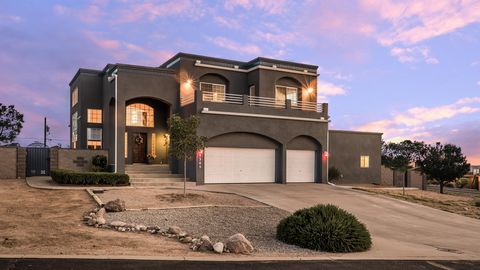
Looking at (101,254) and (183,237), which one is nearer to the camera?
(101,254)

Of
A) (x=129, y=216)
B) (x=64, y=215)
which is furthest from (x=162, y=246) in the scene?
(x=64, y=215)

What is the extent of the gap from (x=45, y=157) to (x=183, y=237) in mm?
21315

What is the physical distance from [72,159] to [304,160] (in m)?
16.4

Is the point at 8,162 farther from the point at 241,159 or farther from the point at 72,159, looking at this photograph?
the point at 241,159

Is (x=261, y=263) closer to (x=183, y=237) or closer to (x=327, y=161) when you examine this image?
(x=183, y=237)

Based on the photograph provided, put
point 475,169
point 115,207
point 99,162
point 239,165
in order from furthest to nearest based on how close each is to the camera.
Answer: point 475,169 → point 99,162 → point 239,165 → point 115,207

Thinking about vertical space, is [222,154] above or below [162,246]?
above

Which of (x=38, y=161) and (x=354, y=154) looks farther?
(x=354, y=154)

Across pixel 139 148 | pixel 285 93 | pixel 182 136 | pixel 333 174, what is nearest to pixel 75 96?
pixel 139 148

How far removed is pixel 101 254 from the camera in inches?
368

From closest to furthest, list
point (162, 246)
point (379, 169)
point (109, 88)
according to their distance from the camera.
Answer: point (162, 246), point (109, 88), point (379, 169)

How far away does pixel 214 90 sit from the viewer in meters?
32.6

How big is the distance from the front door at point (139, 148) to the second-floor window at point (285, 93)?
35.9ft

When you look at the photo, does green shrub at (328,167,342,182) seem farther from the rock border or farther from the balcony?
the rock border
